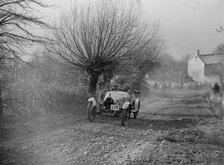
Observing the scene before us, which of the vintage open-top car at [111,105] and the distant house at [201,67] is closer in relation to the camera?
the vintage open-top car at [111,105]

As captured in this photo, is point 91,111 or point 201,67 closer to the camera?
point 91,111

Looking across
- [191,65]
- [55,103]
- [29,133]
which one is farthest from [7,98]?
[191,65]

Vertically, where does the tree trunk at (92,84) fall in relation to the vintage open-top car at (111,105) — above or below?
above

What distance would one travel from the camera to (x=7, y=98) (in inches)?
414

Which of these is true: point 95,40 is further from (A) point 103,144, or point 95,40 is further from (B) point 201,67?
(B) point 201,67

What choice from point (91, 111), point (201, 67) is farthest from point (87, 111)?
point (201, 67)

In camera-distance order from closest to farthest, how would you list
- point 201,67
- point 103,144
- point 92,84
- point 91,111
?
point 103,144 < point 91,111 < point 92,84 < point 201,67

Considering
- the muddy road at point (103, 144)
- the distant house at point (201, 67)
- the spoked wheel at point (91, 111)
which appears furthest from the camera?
the distant house at point (201, 67)

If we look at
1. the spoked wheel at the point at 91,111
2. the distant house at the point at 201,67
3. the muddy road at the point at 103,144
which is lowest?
the muddy road at the point at 103,144

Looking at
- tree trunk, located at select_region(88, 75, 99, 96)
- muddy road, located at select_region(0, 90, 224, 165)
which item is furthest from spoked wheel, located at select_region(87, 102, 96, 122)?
tree trunk, located at select_region(88, 75, 99, 96)

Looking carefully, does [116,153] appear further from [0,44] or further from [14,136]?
[0,44]

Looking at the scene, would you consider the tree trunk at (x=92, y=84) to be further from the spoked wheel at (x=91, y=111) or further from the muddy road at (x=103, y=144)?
the muddy road at (x=103, y=144)

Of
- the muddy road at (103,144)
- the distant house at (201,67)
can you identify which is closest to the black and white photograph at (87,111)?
the muddy road at (103,144)

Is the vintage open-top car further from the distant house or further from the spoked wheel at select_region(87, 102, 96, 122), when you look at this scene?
the distant house
